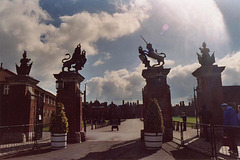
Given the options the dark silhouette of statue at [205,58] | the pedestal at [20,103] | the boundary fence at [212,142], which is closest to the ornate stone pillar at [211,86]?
the dark silhouette of statue at [205,58]

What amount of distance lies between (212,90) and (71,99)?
8.94 metres

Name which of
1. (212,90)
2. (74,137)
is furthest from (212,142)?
(74,137)

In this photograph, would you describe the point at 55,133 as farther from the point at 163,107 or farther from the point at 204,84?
the point at 204,84

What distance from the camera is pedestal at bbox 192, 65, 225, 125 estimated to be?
37.1 feet

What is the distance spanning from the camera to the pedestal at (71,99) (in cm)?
1143

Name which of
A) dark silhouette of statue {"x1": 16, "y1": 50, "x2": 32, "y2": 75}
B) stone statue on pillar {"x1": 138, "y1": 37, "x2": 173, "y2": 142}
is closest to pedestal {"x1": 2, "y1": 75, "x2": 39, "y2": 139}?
dark silhouette of statue {"x1": 16, "y1": 50, "x2": 32, "y2": 75}

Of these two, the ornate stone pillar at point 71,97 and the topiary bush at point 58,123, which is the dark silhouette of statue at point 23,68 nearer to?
the ornate stone pillar at point 71,97

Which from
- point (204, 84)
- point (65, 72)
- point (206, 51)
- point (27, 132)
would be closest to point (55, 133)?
point (65, 72)

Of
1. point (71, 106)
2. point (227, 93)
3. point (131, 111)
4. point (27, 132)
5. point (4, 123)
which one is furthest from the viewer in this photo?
point (131, 111)

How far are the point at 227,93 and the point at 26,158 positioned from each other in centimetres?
2393

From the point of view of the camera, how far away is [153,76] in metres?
12.0

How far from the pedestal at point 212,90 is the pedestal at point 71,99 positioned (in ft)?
26.5

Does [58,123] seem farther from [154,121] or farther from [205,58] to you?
[205,58]

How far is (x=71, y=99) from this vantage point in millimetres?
11656
